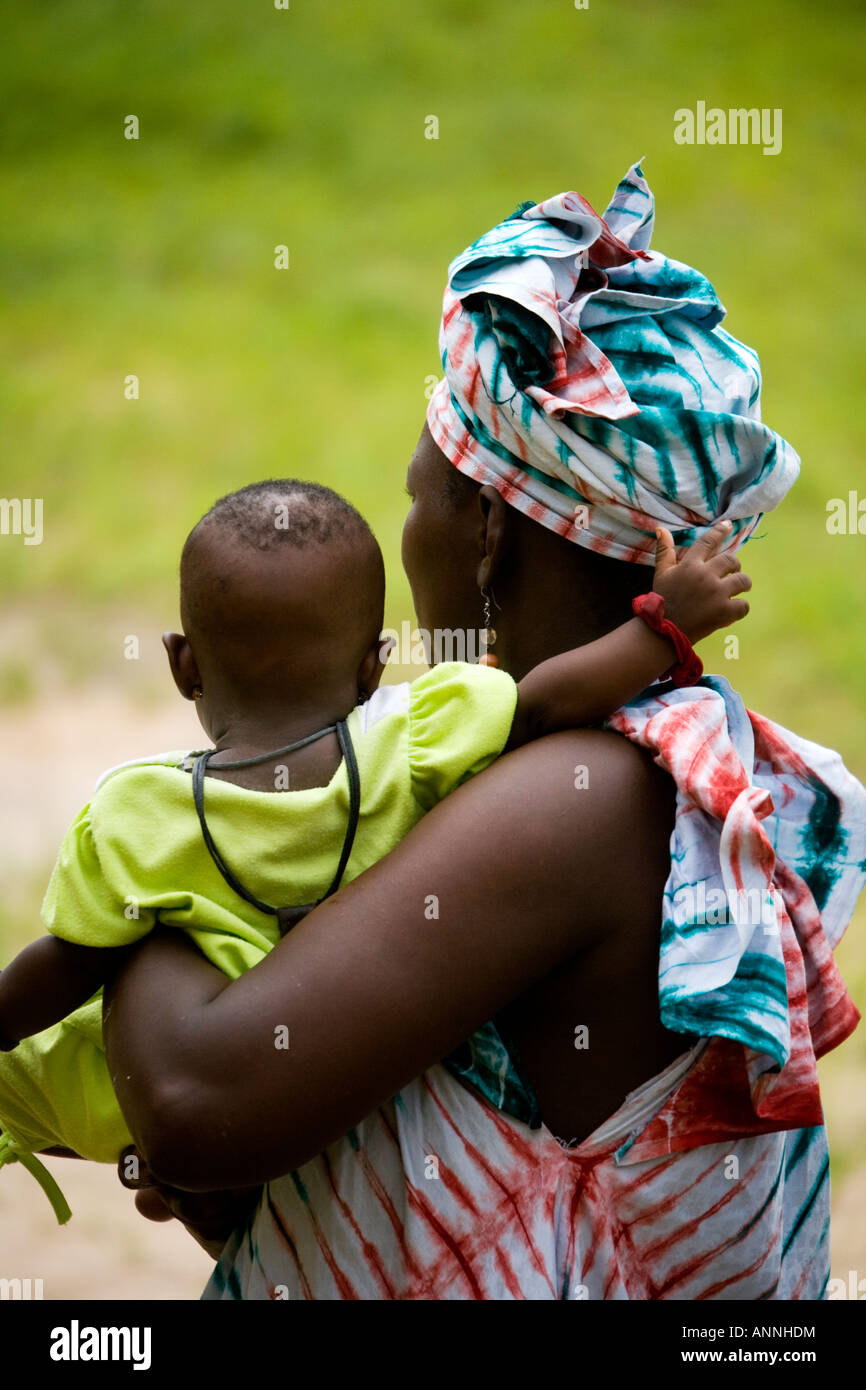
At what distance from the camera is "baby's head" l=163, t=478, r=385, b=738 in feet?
4.72

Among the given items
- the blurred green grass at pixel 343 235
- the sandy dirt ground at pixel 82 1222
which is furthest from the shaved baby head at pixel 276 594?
the blurred green grass at pixel 343 235

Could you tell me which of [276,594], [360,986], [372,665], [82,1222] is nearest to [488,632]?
[372,665]

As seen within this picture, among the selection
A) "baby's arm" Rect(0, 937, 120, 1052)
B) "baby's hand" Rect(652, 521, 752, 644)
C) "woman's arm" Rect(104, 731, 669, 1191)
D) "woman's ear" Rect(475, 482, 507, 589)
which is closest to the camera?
"woman's arm" Rect(104, 731, 669, 1191)

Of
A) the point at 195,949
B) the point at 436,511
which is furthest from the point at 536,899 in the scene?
the point at 436,511

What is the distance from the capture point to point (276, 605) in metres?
1.44

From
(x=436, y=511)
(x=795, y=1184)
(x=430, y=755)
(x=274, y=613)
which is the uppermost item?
(x=436, y=511)

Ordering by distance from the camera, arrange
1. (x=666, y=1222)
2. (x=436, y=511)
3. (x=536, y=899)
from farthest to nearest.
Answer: (x=436, y=511) → (x=666, y=1222) → (x=536, y=899)

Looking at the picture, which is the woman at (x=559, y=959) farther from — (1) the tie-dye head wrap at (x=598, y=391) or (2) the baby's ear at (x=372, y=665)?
(2) the baby's ear at (x=372, y=665)

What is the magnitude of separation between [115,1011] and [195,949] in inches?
3.4

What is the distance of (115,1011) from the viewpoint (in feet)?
4.40

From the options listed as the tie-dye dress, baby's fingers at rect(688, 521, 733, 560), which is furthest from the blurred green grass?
the tie-dye dress

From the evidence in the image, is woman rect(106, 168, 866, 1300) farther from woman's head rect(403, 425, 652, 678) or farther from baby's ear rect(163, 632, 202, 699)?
baby's ear rect(163, 632, 202, 699)

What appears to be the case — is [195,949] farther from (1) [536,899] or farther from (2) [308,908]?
(1) [536,899]

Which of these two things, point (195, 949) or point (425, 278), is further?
point (425, 278)
